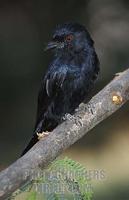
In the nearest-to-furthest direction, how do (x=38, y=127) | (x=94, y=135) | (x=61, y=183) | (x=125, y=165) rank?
(x=61, y=183)
(x=38, y=127)
(x=125, y=165)
(x=94, y=135)

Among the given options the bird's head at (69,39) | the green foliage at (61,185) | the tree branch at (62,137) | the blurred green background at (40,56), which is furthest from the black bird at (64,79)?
the blurred green background at (40,56)

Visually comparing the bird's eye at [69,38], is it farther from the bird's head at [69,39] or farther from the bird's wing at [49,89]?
the bird's wing at [49,89]

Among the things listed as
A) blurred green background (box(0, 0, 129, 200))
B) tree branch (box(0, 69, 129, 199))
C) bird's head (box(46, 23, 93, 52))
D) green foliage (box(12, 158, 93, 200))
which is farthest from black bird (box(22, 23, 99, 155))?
blurred green background (box(0, 0, 129, 200))

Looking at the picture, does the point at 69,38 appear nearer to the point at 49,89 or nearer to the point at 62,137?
the point at 49,89

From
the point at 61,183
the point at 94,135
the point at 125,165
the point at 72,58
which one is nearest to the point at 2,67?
the point at 94,135

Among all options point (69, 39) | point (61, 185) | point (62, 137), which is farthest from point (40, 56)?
point (61, 185)

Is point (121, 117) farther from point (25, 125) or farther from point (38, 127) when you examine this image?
point (38, 127)
